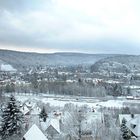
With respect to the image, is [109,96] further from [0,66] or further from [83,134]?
[0,66]

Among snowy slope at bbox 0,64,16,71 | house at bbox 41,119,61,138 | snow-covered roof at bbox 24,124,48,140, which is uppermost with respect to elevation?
snow-covered roof at bbox 24,124,48,140

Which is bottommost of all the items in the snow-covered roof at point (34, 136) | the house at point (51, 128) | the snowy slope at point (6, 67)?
the snowy slope at point (6, 67)

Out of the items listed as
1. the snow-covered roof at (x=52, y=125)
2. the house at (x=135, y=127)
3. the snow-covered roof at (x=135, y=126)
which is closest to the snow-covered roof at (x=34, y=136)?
the snow-covered roof at (x=52, y=125)

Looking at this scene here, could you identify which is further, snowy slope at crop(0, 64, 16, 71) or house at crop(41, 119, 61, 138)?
snowy slope at crop(0, 64, 16, 71)

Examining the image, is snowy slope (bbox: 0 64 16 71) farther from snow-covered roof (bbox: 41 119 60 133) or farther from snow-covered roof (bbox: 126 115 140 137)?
snow-covered roof (bbox: 126 115 140 137)

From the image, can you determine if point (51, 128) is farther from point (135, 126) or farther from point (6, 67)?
point (6, 67)

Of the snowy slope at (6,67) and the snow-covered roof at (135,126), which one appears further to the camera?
the snowy slope at (6,67)

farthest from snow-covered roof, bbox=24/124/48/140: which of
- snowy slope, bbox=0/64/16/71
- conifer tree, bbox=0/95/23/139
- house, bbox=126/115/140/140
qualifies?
snowy slope, bbox=0/64/16/71

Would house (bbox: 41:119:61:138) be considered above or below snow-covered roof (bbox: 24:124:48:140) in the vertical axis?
below

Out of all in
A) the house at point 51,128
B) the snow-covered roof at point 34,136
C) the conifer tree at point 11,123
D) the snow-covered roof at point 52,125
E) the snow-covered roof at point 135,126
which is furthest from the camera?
the snow-covered roof at point 52,125

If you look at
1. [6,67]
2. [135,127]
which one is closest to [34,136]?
[135,127]

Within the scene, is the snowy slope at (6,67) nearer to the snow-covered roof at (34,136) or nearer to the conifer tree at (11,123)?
the conifer tree at (11,123)

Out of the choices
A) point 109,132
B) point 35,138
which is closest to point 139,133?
point 109,132

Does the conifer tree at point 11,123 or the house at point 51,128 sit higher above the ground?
the conifer tree at point 11,123
